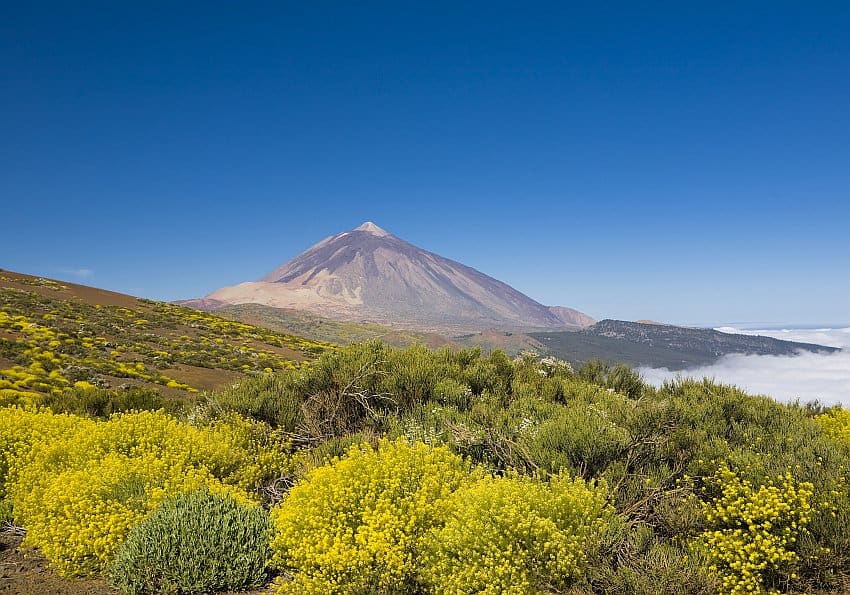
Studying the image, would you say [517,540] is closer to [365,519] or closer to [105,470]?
[365,519]

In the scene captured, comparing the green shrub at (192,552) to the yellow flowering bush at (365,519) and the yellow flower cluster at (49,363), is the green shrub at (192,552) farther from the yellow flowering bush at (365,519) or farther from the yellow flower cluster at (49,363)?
the yellow flower cluster at (49,363)

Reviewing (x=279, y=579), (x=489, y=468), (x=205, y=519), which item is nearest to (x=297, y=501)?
(x=279, y=579)

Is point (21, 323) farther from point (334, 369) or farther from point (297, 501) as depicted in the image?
point (297, 501)

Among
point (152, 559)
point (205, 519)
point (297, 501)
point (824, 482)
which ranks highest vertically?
point (824, 482)

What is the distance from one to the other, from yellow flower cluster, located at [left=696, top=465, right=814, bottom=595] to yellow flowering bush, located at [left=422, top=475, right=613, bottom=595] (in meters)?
0.96

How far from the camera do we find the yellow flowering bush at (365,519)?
4.68 metres

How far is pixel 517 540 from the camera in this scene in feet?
14.5

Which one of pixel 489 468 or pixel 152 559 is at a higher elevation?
pixel 489 468

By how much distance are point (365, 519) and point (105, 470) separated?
4.01 m

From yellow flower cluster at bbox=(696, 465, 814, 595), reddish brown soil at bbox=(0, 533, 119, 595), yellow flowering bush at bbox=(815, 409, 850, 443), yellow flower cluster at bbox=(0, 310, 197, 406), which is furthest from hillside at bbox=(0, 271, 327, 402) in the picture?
yellow flowering bush at bbox=(815, 409, 850, 443)

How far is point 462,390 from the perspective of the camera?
8.64 meters

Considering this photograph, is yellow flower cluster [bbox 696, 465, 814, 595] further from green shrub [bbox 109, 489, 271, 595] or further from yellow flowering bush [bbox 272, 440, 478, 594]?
green shrub [bbox 109, 489, 271, 595]

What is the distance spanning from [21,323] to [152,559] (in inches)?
1264

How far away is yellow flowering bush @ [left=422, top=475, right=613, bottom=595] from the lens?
4281mm
